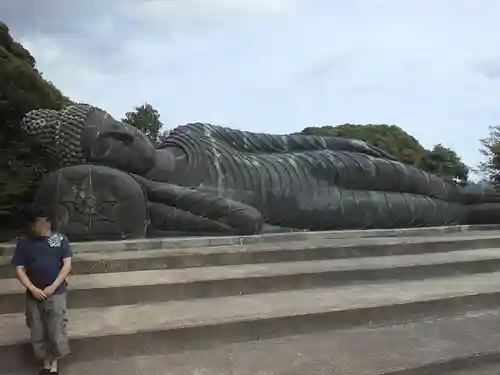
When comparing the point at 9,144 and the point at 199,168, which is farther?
the point at 9,144

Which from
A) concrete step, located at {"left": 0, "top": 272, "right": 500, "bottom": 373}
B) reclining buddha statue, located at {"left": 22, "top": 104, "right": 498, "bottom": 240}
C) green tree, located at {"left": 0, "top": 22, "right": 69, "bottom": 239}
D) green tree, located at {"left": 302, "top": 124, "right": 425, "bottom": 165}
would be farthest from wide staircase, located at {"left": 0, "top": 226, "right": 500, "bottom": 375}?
green tree, located at {"left": 302, "top": 124, "right": 425, "bottom": 165}

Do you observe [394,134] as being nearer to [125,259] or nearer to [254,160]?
[254,160]

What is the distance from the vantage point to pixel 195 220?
212 inches

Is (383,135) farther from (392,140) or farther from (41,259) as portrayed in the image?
(41,259)

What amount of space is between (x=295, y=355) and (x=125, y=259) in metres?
1.43

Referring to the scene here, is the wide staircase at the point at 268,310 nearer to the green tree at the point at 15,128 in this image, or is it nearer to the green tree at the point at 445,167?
the green tree at the point at 445,167

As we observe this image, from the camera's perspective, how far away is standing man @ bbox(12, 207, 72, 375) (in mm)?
2734

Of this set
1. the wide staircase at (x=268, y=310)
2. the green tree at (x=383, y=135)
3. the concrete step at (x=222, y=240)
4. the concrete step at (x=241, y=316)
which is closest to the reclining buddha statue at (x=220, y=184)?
the concrete step at (x=222, y=240)

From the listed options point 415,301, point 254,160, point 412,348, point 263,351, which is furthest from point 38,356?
point 254,160

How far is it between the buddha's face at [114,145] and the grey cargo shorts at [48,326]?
2938 millimetres

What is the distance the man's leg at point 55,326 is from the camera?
2732 mm

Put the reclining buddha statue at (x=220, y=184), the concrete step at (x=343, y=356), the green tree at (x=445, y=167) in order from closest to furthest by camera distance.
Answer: the concrete step at (x=343, y=356) < the reclining buddha statue at (x=220, y=184) < the green tree at (x=445, y=167)

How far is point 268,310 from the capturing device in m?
3.54

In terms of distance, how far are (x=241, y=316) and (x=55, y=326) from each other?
40.4 inches
